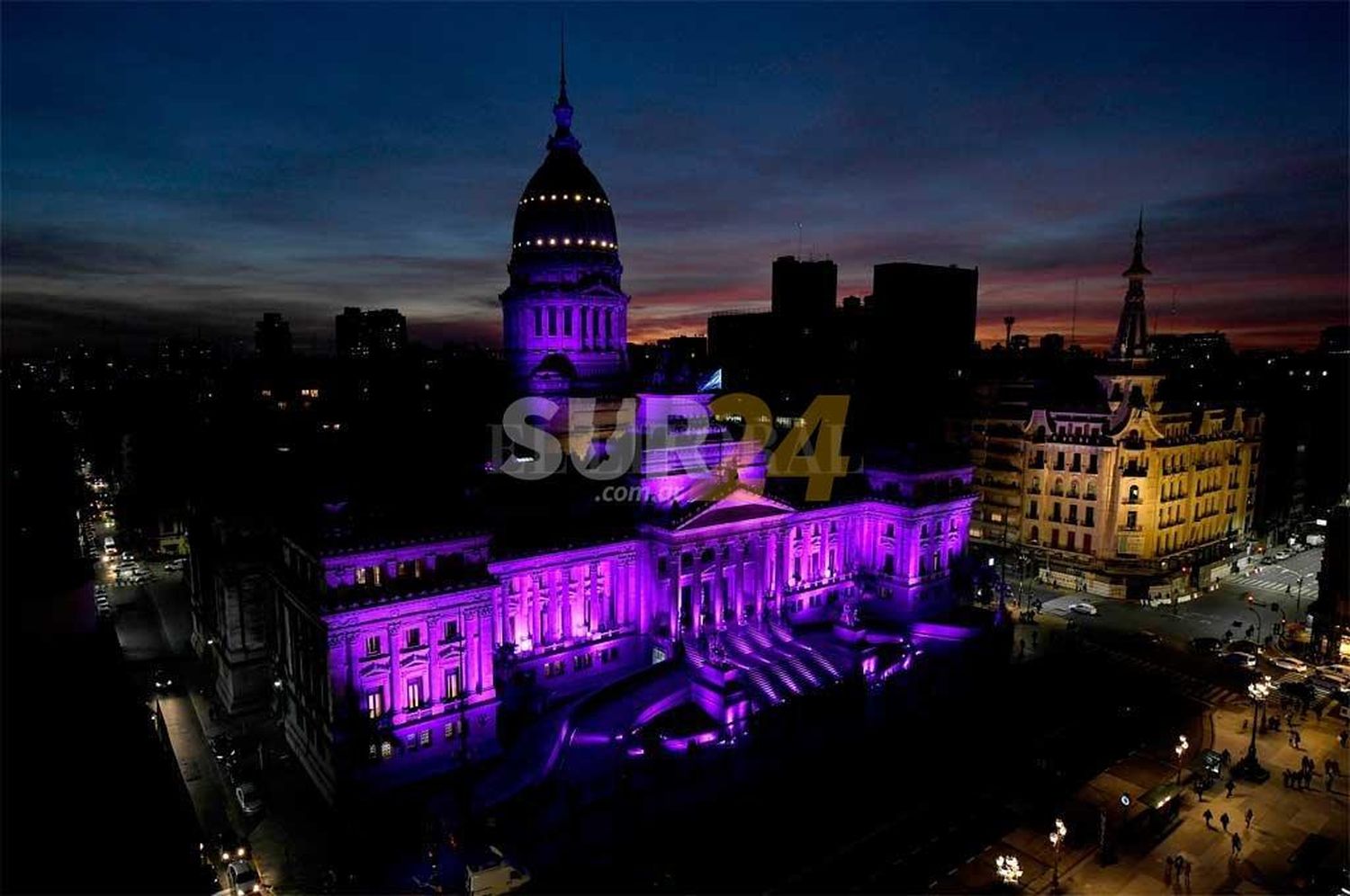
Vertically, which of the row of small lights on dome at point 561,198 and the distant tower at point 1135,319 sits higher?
the row of small lights on dome at point 561,198

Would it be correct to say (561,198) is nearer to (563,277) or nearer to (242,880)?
(563,277)

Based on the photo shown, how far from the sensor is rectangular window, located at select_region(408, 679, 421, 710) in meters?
47.0

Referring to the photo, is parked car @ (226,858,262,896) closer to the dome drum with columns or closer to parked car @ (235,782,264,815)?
parked car @ (235,782,264,815)

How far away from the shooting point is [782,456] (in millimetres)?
72750

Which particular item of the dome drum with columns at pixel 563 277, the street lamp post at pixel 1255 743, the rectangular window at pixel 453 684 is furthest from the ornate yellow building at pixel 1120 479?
the rectangular window at pixel 453 684

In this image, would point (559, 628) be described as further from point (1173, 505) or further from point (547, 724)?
point (1173, 505)

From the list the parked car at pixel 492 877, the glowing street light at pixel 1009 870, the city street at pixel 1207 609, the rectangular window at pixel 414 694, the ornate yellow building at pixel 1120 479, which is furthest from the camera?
the ornate yellow building at pixel 1120 479

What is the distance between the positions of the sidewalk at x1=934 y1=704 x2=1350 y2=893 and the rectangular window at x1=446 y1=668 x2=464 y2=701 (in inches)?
1092

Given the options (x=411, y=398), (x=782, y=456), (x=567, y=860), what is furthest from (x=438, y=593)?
(x=411, y=398)

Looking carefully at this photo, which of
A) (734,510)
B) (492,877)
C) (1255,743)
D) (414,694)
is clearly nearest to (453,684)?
(414,694)

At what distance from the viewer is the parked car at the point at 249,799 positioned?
44.2 metres

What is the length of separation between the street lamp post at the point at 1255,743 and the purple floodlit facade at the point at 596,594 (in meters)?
21.4

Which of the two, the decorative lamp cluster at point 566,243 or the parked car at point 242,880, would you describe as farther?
the decorative lamp cluster at point 566,243

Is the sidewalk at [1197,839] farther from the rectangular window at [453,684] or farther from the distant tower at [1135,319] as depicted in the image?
the distant tower at [1135,319]
